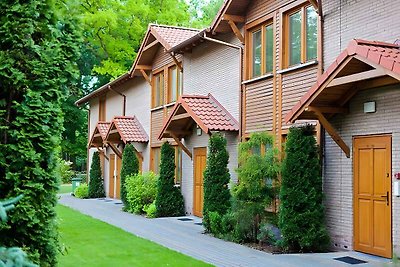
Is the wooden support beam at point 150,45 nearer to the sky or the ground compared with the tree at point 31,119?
nearer to the sky

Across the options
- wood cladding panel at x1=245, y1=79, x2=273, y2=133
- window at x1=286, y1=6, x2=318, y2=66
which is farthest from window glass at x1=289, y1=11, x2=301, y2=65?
wood cladding panel at x1=245, y1=79, x2=273, y2=133

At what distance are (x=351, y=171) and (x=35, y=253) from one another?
7297 mm

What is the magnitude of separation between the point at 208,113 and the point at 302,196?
19.0ft

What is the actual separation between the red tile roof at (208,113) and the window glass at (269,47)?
2.20m

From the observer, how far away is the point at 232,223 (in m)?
13.3

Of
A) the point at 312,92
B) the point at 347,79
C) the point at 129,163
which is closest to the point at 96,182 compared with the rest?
the point at 129,163

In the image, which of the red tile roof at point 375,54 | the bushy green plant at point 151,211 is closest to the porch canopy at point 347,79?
the red tile roof at point 375,54

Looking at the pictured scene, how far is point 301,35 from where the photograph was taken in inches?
513

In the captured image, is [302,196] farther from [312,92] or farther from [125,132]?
[125,132]

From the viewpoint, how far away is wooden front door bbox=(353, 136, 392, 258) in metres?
10.3

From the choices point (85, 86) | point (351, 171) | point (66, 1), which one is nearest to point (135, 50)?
point (85, 86)

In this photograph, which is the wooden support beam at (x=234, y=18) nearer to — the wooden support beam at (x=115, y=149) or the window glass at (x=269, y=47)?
the window glass at (x=269, y=47)

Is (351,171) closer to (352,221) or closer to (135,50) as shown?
(352,221)

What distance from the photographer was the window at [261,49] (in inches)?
566
